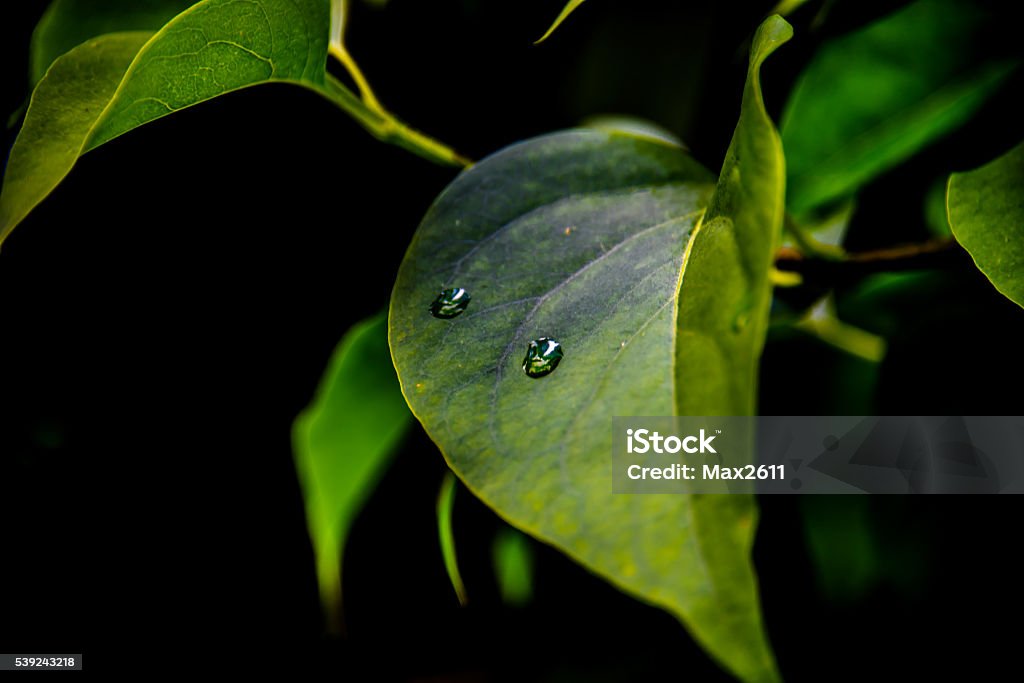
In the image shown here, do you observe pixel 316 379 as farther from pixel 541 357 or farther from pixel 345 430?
A: pixel 541 357

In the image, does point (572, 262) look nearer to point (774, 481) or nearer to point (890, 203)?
point (774, 481)

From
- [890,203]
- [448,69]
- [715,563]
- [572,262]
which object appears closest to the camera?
[715,563]

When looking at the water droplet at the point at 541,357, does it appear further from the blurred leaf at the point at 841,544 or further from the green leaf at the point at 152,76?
the blurred leaf at the point at 841,544

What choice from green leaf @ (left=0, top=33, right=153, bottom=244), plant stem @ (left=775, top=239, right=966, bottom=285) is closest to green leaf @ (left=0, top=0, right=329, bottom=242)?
green leaf @ (left=0, top=33, right=153, bottom=244)

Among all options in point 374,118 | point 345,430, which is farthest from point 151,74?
point 345,430

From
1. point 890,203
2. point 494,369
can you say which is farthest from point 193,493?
point 890,203

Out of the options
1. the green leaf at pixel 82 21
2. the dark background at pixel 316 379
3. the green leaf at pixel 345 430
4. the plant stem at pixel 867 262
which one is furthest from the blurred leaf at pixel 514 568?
the green leaf at pixel 82 21

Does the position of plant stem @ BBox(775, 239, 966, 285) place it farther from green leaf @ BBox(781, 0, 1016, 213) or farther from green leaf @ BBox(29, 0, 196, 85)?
green leaf @ BBox(29, 0, 196, 85)
